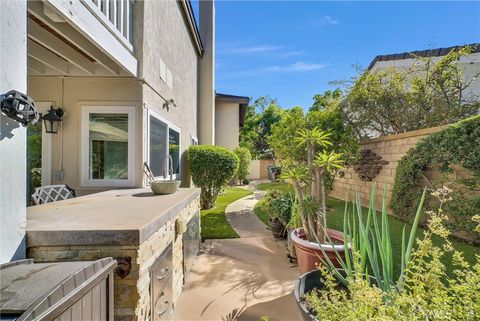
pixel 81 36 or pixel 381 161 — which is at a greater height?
pixel 81 36

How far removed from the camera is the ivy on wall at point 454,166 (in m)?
4.36

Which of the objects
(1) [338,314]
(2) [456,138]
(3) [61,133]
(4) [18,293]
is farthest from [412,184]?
(3) [61,133]

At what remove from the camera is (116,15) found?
13.4 feet

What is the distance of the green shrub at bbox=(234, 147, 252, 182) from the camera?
16.1 metres

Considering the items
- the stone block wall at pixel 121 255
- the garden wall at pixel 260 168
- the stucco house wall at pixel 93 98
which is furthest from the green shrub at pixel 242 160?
the stone block wall at pixel 121 255

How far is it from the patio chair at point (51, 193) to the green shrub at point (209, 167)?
4519 mm

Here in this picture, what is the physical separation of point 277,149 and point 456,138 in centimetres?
395

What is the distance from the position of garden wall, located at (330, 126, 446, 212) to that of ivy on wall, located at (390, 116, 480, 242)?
1.33 feet

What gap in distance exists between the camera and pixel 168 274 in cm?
283

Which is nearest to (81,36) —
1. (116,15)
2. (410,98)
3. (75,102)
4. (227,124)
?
(116,15)

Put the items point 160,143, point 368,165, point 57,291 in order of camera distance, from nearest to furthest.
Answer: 1. point 57,291
2. point 160,143
3. point 368,165

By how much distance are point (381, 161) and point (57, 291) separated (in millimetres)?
7895

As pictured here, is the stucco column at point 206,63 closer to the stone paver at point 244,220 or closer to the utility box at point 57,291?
the stone paver at point 244,220

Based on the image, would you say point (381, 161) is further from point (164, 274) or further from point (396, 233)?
point (164, 274)
